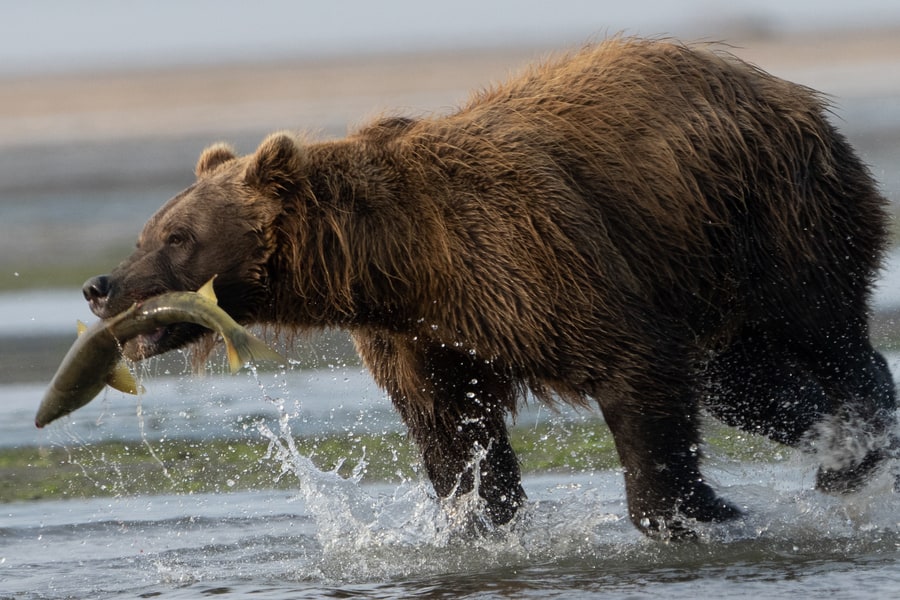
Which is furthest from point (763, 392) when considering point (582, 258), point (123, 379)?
point (123, 379)

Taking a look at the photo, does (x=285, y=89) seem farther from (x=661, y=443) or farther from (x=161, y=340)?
(x=661, y=443)

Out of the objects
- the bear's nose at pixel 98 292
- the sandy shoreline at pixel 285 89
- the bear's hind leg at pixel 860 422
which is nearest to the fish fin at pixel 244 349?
the bear's nose at pixel 98 292

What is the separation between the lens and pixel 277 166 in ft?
20.1

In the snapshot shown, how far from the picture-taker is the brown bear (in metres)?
6.02

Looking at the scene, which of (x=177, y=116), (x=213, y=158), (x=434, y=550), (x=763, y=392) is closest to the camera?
(x=213, y=158)

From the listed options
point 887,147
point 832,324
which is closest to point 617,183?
point 832,324

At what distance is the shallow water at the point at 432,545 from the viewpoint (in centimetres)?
606

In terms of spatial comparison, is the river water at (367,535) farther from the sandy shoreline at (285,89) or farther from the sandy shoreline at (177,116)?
the sandy shoreline at (285,89)

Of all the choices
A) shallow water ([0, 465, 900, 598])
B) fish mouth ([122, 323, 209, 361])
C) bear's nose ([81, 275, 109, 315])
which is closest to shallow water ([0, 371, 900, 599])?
shallow water ([0, 465, 900, 598])

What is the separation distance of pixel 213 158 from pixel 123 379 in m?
1.02

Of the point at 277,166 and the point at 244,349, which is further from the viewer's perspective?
the point at 277,166

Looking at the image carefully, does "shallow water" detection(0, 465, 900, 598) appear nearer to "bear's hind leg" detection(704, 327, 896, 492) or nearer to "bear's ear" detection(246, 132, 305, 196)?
"bear's hind leg" detection(704, 327, 896, 492)

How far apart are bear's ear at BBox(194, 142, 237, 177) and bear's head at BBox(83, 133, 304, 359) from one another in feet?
0.93

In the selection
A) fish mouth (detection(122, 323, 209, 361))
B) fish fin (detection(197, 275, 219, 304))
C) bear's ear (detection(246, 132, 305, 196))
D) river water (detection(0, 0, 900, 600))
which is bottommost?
river water (detection(0, 0, 900, 600))
